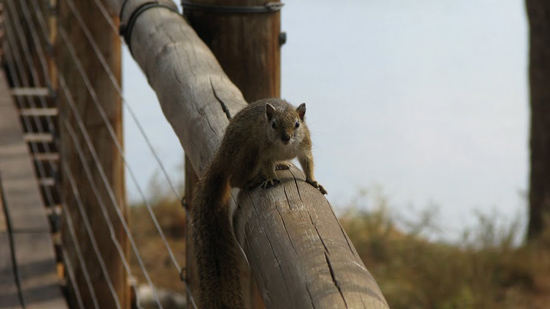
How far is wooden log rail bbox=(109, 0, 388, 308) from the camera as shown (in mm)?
836

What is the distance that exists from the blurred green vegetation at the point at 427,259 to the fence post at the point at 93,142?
216 cm

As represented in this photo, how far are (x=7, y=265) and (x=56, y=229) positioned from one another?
0.46 m

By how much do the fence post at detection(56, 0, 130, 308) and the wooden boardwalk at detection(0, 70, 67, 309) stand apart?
10 centimetres

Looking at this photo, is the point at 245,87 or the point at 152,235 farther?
the point at 152,235

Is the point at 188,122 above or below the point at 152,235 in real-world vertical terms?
above

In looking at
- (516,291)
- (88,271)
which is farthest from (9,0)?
(516,291)

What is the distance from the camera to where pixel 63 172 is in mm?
2609

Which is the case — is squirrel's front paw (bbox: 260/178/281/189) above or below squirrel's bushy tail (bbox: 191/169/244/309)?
above

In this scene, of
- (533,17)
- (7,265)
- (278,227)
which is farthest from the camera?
(533,17)

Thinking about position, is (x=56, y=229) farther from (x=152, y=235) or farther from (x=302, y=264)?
(x=152, y=235)

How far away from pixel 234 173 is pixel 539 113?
5.12m

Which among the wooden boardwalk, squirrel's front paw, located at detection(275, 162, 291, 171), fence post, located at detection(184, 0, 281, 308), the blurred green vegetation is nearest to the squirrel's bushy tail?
squirrel's front paw, located at detection(275, 162, 291, 171)

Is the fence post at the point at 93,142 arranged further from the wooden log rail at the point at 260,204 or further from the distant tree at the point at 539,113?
the distant tree at the point at 539,113

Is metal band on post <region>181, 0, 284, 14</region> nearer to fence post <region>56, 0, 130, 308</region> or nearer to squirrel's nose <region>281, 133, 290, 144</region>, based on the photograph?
squirrel's nose <region>281, 133, 290, 144</region>
